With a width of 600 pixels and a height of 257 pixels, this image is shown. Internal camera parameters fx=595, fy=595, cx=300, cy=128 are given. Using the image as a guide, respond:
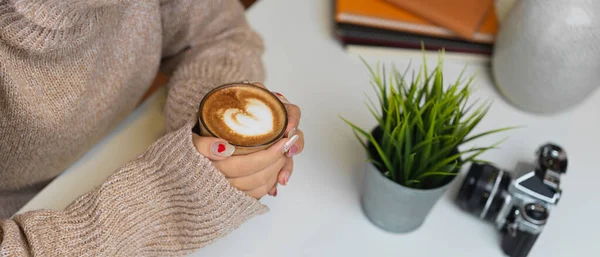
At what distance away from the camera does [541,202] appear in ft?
1.99

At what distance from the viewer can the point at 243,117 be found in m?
0.55

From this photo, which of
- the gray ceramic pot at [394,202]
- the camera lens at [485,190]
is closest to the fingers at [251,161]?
the gray ceramic pot at [394,202]

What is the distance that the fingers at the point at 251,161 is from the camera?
1.81 ft

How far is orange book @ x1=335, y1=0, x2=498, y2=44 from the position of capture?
2.74ft

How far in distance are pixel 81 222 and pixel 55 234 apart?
0.08 ft

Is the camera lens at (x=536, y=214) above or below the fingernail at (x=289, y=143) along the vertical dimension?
below

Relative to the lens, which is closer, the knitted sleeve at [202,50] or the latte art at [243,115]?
the latte art at [243,115]

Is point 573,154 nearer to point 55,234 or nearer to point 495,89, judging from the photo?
point 495,89

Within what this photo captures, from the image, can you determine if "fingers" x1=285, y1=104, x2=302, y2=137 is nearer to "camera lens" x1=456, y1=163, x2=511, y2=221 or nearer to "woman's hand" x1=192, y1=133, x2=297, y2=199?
"woman's hand" x1=192, y1=133, x2=297, y2=199

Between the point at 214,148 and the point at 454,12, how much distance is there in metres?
0.47

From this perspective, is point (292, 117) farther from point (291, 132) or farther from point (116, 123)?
point (116, 123)

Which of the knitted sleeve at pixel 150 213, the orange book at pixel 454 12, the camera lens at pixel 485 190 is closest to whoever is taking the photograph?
the knitted sleeve at pixel 150 213

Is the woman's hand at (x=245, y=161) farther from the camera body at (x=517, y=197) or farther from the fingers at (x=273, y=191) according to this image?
the camera body at (x=517, y=197)

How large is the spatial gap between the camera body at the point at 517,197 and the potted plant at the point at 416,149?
51 mm
